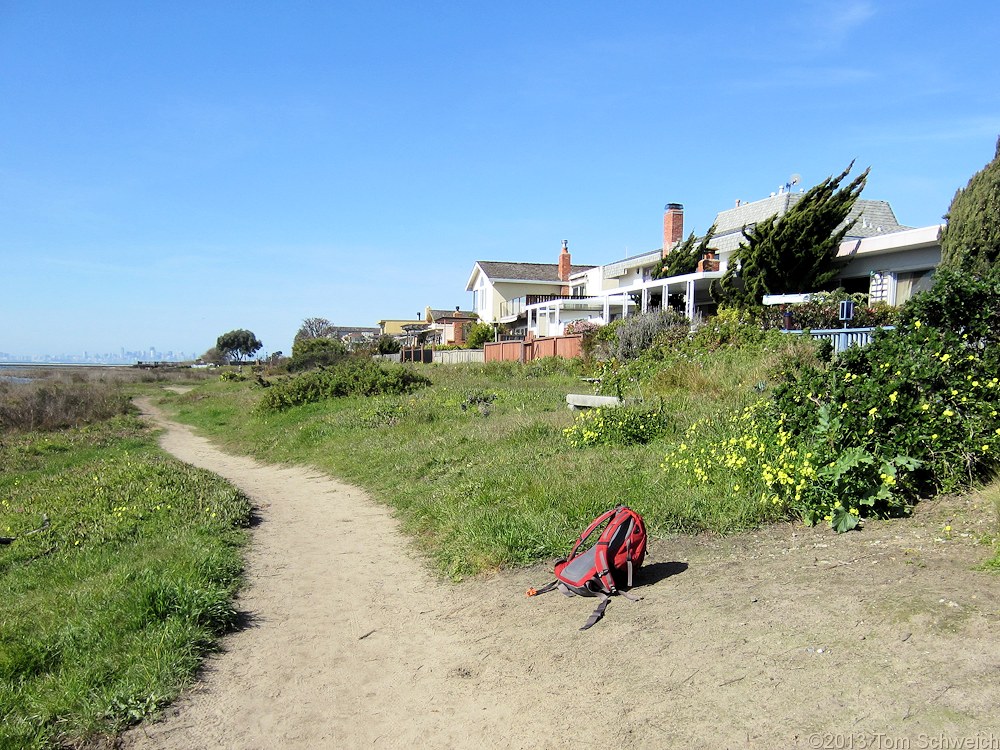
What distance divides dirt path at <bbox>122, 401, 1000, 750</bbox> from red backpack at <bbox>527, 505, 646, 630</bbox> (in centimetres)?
13

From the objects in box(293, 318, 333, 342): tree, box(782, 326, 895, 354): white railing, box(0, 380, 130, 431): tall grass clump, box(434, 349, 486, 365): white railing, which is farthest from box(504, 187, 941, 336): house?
box(293, 318, 333, 342): tree

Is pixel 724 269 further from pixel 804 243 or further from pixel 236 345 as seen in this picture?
pixel 236 345

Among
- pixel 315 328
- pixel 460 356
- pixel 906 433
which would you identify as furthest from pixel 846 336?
pixel 315 328

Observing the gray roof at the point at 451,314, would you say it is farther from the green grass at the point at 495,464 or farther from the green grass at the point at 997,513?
the green grass at the point at 997,513

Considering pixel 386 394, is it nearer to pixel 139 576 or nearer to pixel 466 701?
pixel 139 576

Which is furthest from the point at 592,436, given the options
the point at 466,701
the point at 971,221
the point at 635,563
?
the point at 971,221

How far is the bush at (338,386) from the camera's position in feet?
66.1

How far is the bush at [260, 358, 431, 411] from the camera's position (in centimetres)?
2014

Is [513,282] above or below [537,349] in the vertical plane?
above

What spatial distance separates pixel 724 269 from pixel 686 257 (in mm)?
4461

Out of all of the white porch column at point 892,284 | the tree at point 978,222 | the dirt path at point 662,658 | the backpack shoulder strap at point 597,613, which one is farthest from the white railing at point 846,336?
the white porch column at point 892,284

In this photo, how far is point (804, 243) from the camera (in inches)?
778

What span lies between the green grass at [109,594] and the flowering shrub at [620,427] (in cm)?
432

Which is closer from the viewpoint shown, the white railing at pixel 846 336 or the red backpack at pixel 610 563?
the red backpack at pixel 610 563
